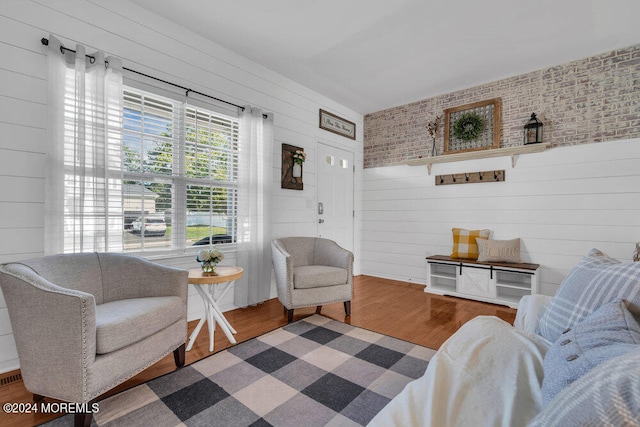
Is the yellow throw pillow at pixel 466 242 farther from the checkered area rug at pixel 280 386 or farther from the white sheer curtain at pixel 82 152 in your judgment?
the white sheer curtain at pixel 82 152

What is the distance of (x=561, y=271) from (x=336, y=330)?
2.93 metres

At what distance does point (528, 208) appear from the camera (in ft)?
12.4

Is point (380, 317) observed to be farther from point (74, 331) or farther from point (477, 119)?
point (477, 119)

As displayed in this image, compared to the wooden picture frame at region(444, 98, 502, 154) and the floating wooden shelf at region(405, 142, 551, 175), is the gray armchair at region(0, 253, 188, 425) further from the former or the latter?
the wooden picture frame at region(444, 98, 502, 154)

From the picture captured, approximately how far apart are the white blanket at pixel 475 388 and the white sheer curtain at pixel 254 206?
101 inches

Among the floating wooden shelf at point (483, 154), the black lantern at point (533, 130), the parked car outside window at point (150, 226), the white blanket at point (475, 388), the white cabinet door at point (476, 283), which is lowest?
the white cabinet door at point (476, 283)

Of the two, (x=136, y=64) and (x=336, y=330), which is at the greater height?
(x=136, y=64)

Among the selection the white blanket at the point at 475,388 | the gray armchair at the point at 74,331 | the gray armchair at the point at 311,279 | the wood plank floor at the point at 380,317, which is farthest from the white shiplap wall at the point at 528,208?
the gray armchair at the point at 74,331

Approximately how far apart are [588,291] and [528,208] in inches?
120

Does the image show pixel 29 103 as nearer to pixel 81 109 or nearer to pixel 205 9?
pixel 81 109

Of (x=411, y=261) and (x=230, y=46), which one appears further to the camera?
(x=411, y=261)

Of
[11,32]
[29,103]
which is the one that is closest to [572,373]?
[29,103]

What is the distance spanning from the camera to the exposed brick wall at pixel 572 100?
10.6 feet

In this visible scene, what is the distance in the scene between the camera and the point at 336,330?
278cm
